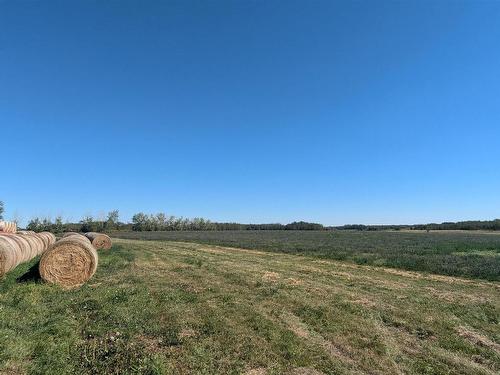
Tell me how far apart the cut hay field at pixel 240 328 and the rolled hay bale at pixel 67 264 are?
508 mm

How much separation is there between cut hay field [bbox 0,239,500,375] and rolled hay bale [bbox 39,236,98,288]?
0.51 metres

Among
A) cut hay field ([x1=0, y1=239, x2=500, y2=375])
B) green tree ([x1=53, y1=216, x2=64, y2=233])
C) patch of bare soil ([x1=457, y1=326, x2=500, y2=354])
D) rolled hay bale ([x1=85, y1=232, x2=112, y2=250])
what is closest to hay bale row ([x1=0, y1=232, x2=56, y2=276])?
cut hay field ([x1=0, y1=239, x2=500, y2=375])

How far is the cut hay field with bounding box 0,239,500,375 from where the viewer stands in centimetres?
688

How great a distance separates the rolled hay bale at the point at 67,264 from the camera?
14.1m

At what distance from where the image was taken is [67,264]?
14383 millimetres

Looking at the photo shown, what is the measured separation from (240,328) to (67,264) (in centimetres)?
813

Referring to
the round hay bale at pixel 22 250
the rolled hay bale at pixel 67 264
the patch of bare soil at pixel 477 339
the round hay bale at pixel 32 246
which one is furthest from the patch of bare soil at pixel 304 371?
the round hay bale at pixel 32 246

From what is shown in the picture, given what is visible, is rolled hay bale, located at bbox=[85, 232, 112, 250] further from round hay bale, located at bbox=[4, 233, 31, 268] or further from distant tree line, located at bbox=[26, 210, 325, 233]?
distant tree line, located at bbox=[26, 210, 325, 233]

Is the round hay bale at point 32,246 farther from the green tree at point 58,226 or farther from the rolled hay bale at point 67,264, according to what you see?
the green tree at point 58,226

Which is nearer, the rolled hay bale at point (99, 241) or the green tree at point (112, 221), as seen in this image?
the rolled hay bale at point (99, 241)

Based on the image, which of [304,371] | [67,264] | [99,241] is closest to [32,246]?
[67,264]

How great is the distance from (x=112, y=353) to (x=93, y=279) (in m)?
8.88

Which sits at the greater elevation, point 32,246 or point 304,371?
point 32,246

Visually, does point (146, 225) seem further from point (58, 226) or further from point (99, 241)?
point (99, 241)
